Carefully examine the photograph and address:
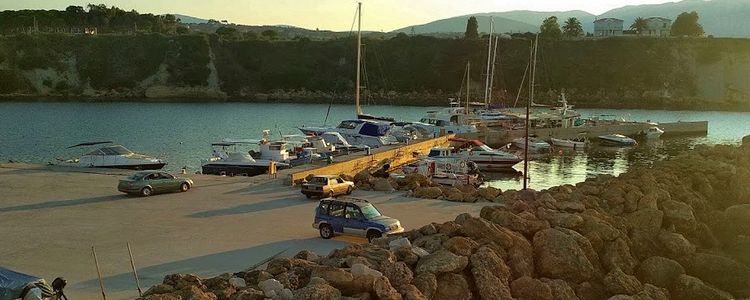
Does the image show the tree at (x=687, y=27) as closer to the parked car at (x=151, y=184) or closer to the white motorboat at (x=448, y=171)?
the white motorboat at (x=448, y=171)

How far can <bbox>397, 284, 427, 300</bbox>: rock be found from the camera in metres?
10.9

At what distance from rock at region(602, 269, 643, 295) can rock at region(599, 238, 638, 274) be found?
2.28 feet

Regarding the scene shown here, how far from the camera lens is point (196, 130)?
7438 centimetres

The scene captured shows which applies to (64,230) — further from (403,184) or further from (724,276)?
(724,276)

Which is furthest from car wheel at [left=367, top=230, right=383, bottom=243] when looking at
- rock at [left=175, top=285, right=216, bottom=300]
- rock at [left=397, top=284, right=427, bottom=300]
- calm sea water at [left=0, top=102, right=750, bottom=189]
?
calm sea water at [left=0, top=102, right=750, bottom=189]

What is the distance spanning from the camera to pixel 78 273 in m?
15.3

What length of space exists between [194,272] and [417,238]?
17.3ft

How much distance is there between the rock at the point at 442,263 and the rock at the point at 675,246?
654 centimetres

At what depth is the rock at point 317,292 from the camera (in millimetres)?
10336

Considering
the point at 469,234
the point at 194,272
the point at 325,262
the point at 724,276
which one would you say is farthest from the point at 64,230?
the point at 724,276

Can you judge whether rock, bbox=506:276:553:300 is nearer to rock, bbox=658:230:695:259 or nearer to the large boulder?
the large boulder

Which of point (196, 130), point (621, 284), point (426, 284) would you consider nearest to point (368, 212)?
→ point (426, 284)

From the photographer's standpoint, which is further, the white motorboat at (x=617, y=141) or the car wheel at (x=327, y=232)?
the white motorboat at (x=617, y=141)

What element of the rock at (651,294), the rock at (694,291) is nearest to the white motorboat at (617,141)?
the rock at (694,291)
